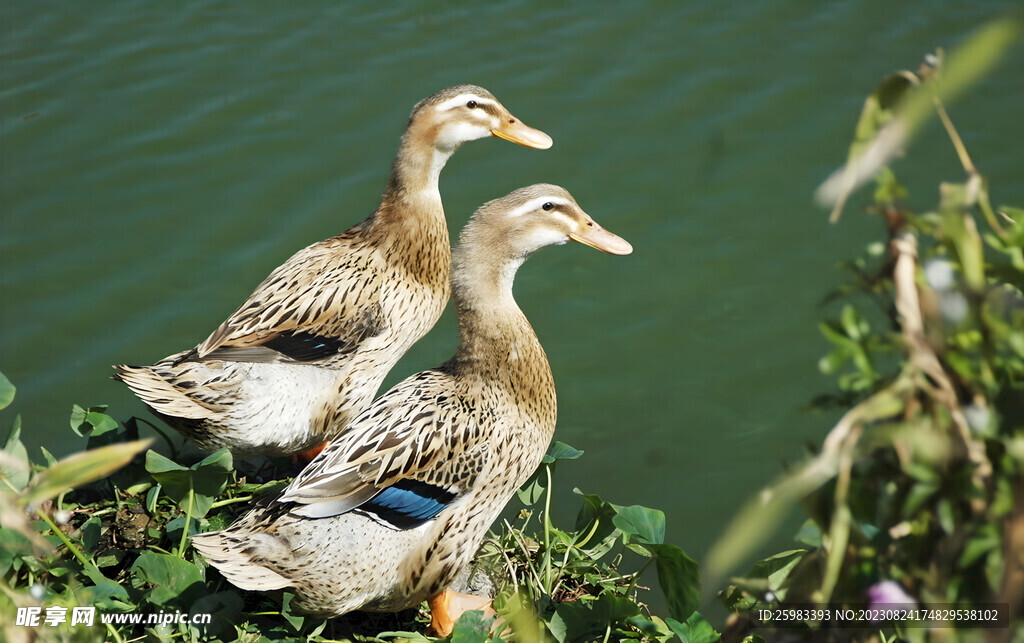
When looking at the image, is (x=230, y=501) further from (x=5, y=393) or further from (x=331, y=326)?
(x=5, y=393)

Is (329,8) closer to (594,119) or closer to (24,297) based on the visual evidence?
(594,119)

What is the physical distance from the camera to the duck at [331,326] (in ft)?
13.9

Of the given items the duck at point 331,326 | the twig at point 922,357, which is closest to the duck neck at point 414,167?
the duck at point 331,326

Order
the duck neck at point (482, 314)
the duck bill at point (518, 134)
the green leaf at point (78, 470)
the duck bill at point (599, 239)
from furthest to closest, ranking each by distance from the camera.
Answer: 1. the duck bill at point (518, 134)
2. the duck bill at point (599, 239)
3. the duck neck at point (482, 314)
4. the green leaf at point (78, 470)

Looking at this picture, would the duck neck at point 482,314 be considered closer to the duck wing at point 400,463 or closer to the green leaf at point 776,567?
the duck wing at point 400,463

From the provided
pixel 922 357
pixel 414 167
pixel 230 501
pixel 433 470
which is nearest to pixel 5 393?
pixel 230 501

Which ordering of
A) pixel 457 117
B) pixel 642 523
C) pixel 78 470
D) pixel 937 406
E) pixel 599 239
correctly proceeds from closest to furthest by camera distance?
pixel 78 470 < pixel 937 406 < pixel 642 523 < pixel 599 239 < pixel 457 117

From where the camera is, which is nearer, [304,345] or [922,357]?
[922,357]

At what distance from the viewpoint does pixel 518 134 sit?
5.21 metres

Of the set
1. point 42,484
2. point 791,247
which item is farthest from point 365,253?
point 42,484

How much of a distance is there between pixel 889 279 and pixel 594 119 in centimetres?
581

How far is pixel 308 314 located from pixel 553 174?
2.76 m

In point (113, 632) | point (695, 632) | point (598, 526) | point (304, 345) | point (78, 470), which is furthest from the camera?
point (304, 345)

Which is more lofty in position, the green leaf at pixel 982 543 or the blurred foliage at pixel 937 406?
the blurred foliage at pixel 937 406
